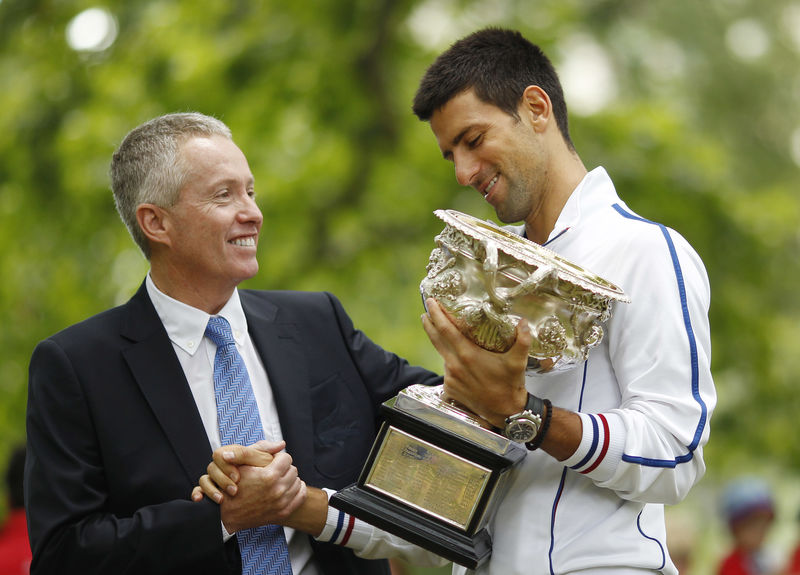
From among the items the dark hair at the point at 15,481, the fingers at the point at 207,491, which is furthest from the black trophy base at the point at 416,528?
the dark hair at the point at 15,481

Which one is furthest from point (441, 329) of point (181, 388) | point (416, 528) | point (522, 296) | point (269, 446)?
point (181, 388)

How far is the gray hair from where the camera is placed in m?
3.19

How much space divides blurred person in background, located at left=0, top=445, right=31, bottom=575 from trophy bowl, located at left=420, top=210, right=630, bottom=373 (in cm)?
302

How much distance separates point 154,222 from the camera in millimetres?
3223

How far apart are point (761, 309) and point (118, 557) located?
7782 millimetres

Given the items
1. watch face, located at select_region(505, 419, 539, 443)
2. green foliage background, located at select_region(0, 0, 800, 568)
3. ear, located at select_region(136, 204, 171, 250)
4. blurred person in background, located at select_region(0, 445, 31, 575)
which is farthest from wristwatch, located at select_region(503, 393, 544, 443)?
green foliage background, located at select_region(0, 0, 800, 568)

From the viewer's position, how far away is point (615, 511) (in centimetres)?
257

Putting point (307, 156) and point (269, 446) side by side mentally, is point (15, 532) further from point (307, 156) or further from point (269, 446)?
point (307, 156)

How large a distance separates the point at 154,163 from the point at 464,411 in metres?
1.39

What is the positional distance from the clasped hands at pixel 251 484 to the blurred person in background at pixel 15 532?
7.15ft

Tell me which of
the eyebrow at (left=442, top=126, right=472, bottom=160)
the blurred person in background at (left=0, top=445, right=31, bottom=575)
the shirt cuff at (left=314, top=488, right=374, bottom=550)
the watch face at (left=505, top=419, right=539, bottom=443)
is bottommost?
the blurred person in background at (left=0, top=445, right=31, bottom=575)

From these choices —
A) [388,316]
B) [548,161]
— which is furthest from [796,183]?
[548,161]

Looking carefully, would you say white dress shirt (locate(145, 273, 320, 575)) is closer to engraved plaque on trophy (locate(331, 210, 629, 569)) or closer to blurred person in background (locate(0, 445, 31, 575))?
engraved plaque on trophy (locate(331, 210, 629, 569))

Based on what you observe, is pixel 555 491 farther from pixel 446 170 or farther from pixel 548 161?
pixel 446 170
